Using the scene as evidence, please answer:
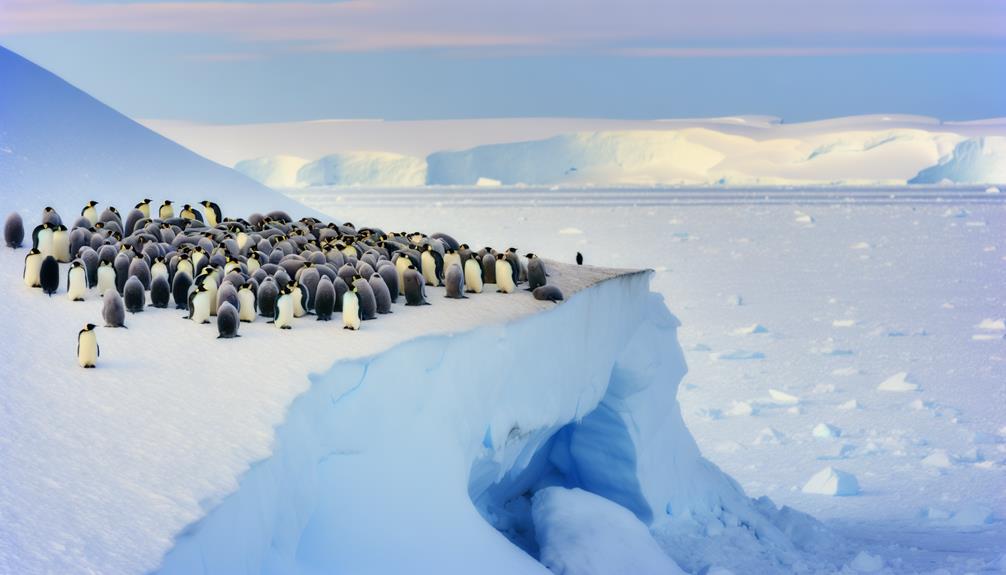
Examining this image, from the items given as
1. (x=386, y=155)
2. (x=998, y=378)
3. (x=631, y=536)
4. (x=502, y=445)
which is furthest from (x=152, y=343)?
(x=386, y=155)

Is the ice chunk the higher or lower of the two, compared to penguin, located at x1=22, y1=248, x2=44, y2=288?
lower

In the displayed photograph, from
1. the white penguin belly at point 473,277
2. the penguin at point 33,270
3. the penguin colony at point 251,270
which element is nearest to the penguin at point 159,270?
the penguin colony at point 251,270

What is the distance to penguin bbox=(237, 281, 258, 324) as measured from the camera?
6.64 meters

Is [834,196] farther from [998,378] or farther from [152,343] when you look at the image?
[152,343]

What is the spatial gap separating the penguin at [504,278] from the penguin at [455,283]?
1.48 feet

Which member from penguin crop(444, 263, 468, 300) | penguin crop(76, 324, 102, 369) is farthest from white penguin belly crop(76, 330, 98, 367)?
penguin crop(444, 263, 468, 300)

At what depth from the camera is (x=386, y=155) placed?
5666 centimetres

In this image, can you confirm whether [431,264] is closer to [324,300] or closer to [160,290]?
[324,300]

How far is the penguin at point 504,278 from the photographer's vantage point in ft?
27.3

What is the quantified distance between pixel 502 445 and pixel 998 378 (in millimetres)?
8577

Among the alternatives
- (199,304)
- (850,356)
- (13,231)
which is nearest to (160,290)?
(199,304)

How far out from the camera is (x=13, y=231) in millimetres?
9156

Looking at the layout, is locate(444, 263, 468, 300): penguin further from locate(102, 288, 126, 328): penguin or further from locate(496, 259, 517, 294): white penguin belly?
Result: locate(102, 288, 126, 328): penguin

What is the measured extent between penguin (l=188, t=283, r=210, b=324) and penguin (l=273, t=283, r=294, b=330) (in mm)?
381
